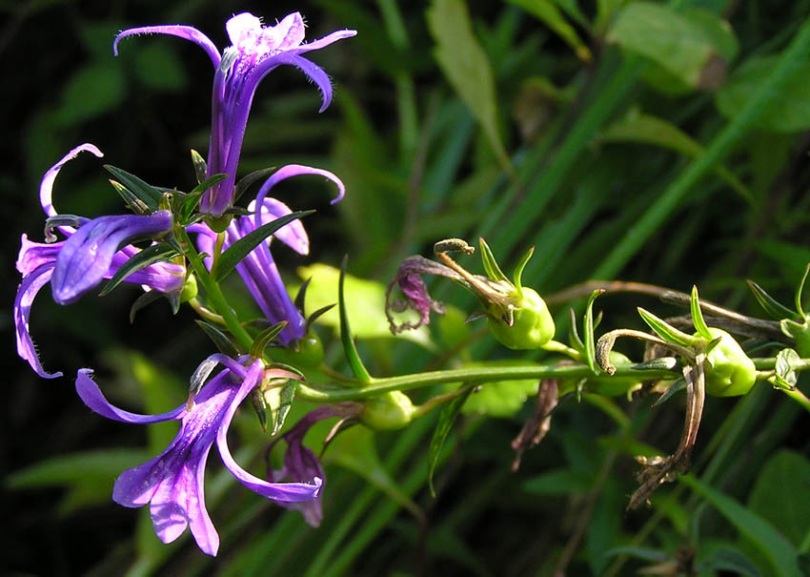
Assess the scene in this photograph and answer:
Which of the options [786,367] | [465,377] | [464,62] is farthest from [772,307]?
[464,62]

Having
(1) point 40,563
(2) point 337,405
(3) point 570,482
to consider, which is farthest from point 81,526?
(2) point 337,405

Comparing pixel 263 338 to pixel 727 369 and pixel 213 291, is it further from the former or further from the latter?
pixel 727 369

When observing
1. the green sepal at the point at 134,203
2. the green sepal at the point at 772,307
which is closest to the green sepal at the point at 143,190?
the green sepal at the point at 134,203

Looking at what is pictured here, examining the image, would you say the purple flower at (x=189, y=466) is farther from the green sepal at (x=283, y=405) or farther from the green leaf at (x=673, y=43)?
the green leaf at (x=673, y=43)

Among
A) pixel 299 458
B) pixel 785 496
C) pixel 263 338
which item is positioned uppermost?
pixel 263 338

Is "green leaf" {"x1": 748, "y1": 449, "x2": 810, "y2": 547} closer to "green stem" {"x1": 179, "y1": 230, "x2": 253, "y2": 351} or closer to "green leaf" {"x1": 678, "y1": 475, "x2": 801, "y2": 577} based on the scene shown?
"green leaf" {"x1": 678, "y1": 475, "x2": 801, "y2": 577}
